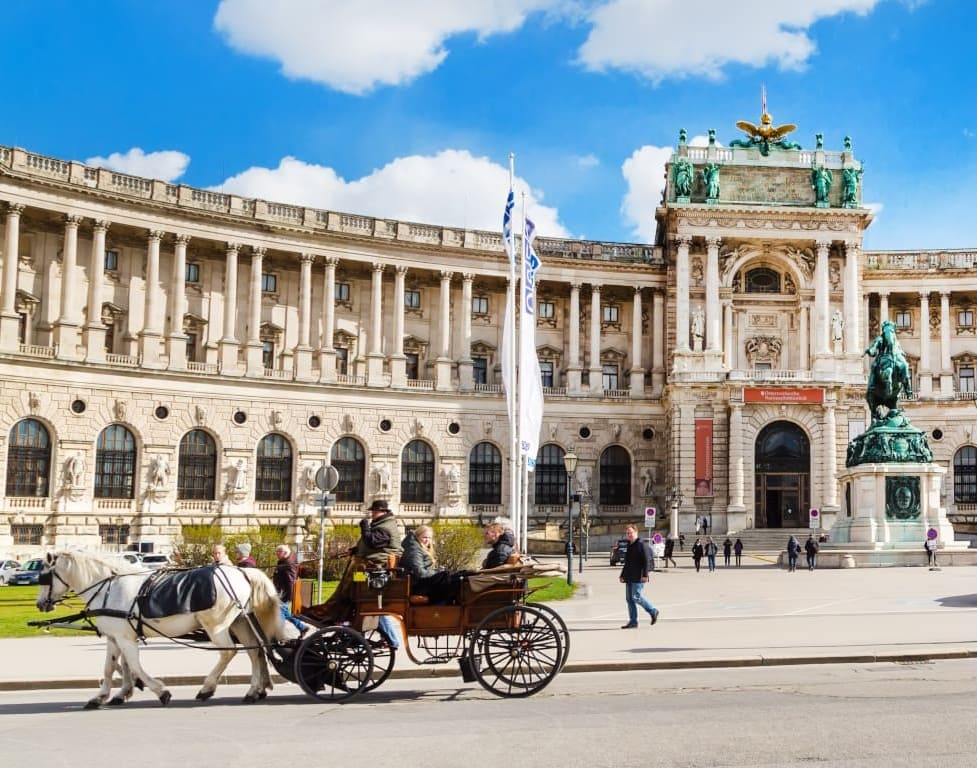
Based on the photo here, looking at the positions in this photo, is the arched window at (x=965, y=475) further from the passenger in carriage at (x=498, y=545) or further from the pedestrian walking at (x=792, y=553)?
the passenger in carriage at (x=498, y=545)

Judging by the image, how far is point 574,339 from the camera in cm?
7388

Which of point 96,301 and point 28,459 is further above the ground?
point 96,301

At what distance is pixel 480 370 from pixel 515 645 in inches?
2289

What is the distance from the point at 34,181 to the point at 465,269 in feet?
85.5


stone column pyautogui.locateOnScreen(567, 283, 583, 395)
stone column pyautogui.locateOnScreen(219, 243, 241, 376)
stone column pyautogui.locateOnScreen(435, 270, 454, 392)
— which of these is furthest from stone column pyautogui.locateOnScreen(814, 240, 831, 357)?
stone column pyautogui.locateOnScreen(219, 243, 241, 376)

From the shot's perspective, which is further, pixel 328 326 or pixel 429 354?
pixel 429 354

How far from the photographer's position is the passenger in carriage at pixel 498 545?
53.2 feet

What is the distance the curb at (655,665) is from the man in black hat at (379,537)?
10.2 ft

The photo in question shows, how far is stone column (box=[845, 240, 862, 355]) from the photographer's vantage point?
235 ft

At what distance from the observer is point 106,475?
58.4 m

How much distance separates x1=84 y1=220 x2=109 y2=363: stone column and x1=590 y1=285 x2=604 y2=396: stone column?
30748 millimetres

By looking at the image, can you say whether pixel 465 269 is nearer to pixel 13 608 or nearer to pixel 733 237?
pixel 733 237

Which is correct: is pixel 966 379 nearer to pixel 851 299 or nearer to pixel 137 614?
pixel 851 299

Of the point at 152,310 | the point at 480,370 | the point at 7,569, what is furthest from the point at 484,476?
the point at 7,569
